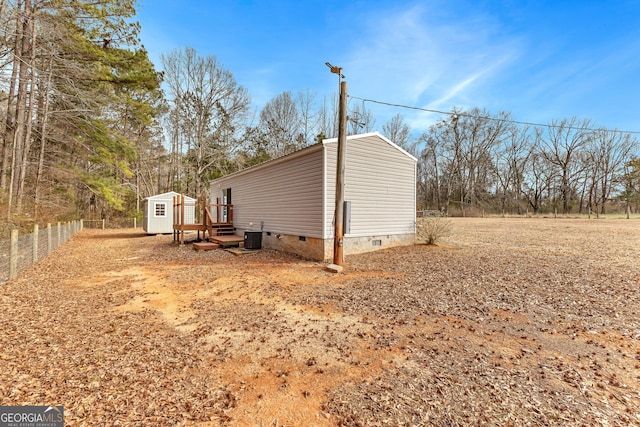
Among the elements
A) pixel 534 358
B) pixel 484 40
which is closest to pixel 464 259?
pixel 534 358

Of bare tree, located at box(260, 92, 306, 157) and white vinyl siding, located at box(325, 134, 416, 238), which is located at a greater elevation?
bare tree, located at box(260, 92, 306, 157)

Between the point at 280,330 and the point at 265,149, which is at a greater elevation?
the point at 265,149

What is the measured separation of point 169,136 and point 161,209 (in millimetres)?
10159

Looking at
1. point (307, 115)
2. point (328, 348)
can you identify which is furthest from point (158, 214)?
point (307, 115)

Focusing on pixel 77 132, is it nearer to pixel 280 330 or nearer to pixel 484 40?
pixel 280 330

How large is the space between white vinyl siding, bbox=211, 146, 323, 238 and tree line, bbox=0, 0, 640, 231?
2.13 meters

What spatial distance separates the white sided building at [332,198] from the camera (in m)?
7.82

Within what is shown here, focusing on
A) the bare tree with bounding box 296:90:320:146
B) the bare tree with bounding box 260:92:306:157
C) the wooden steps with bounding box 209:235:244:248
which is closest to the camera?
the wooden steps with bounding box 209:235:244:248

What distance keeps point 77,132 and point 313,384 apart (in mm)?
17175

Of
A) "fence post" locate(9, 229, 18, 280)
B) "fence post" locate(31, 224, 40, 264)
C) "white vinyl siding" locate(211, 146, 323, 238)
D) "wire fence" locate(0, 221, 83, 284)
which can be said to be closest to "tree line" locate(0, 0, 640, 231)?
"wire fence" locate(0, 221, 83, 284)

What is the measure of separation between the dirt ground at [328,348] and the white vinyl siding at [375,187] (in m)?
2.86

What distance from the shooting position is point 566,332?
329 cm

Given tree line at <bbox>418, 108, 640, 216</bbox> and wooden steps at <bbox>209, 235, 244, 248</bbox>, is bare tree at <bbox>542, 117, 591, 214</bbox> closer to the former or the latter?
tree line at <bbox>418, 108, 640, 216</bbox>

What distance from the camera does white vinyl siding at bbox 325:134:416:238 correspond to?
8221 millimetres
